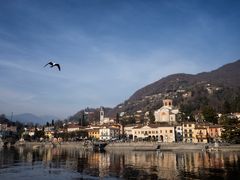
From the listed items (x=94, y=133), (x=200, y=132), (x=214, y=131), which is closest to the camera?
(x=214, y=131)

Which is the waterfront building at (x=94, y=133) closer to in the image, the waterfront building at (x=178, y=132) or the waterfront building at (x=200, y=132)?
the waterfront building at (x=178, y=132)

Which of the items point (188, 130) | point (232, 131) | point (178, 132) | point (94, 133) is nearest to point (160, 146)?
point (188, 130)

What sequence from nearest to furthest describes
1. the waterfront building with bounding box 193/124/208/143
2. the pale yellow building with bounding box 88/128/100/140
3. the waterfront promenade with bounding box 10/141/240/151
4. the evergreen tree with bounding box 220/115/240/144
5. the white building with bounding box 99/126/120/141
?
the waterfront promenade with bounding box 10/141/240/151
the evergreen tree with bounding box 220/115/240/144
the waterfront building with bounding box 193/124/208/143
the white building with bounding box 99/126/120/141
the pale yellow building with bounding box 88/128/100/140

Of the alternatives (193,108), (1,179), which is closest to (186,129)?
(193,108)

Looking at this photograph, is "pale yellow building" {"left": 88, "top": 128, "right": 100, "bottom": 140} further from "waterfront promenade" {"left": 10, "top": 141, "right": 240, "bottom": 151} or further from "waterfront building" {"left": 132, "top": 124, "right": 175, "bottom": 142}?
"waterfront building" {"left": 132, "top": 124, "right": 175, "bottom": 142}

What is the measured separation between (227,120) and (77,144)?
52.2 meters

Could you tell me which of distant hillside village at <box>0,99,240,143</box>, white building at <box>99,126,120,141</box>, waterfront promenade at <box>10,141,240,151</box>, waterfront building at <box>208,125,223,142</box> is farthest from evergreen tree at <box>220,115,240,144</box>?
white building at <box>99,126,120,141</box>

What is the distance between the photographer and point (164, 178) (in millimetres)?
32062

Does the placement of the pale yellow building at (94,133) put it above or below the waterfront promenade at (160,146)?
above

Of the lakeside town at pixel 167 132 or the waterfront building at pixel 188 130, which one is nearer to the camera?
the lakeside town at pixel 167 132

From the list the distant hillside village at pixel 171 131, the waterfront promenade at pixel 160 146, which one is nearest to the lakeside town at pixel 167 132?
the distant hillside village at pixel 171 131

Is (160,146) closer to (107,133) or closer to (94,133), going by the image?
(107,133)

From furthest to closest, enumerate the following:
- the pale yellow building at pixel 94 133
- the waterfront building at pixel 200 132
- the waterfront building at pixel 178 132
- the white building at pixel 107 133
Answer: the pale yellow building at pixel 94 133
the white building at pixel 107 133
the waterfront building at pixel 178 132
the waterfront building at pixel 200 132

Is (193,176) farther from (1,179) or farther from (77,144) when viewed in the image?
(77,144)
